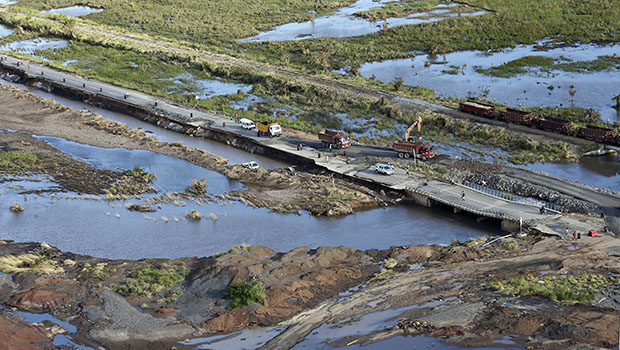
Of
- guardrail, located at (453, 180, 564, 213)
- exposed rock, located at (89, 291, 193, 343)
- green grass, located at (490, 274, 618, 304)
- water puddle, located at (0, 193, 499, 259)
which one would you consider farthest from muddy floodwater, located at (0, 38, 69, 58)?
green grass, located at (490, 274, 618, 304)

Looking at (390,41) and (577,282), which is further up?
(390,41)

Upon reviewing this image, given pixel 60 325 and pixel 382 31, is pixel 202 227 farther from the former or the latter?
pixel 382 31

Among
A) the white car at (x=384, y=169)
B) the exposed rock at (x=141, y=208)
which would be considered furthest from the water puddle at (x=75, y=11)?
the white car at (x=384, y=169)

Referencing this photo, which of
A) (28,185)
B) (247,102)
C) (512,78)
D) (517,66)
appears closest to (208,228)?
(28,185)

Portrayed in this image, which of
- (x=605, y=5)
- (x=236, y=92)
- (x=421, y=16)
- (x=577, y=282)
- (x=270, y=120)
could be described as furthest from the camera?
(x=421, y=16)

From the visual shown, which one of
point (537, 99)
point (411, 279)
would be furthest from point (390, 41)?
point (411, 279)

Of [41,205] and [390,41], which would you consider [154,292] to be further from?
[390,41]
